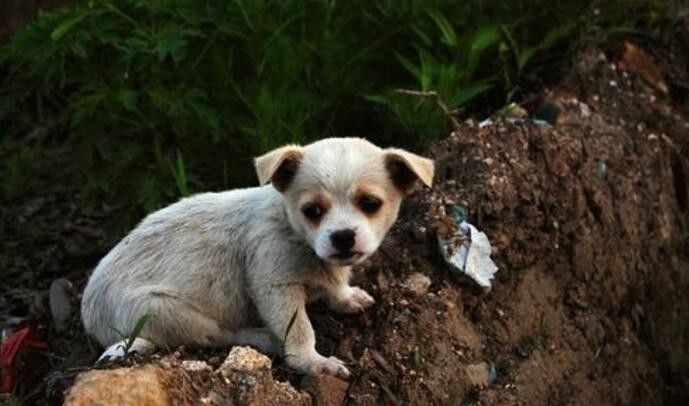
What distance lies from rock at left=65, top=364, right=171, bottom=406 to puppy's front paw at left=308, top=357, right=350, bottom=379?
1.77 ft

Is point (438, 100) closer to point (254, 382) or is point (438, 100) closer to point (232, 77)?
point (232, 77)

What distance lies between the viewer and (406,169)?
4.63m

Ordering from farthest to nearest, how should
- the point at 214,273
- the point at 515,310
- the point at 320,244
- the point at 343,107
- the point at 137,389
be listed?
the point at 343,107, the point at 515,310, the point at 214,273, the point at 320,244, the point at 137,389

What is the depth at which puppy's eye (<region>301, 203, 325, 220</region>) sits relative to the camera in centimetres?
445

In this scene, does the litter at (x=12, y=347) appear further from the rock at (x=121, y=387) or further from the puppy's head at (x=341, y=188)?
the puppy's head at (x=341, y=188)

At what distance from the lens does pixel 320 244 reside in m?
4.36

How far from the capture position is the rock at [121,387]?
13.0ft

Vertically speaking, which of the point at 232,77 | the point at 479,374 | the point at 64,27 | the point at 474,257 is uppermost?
the point at 64,27

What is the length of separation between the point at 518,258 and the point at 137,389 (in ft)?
6.64

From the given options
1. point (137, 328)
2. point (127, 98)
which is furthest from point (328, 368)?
point (127, 98)

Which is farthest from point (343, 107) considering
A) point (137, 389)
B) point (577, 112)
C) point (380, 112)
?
point (137, 389)

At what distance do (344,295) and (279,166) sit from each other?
0.62 metres

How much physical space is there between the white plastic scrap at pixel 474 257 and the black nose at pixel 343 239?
0.92m

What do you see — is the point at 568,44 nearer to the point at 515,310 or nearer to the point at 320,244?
the point at 515,310
